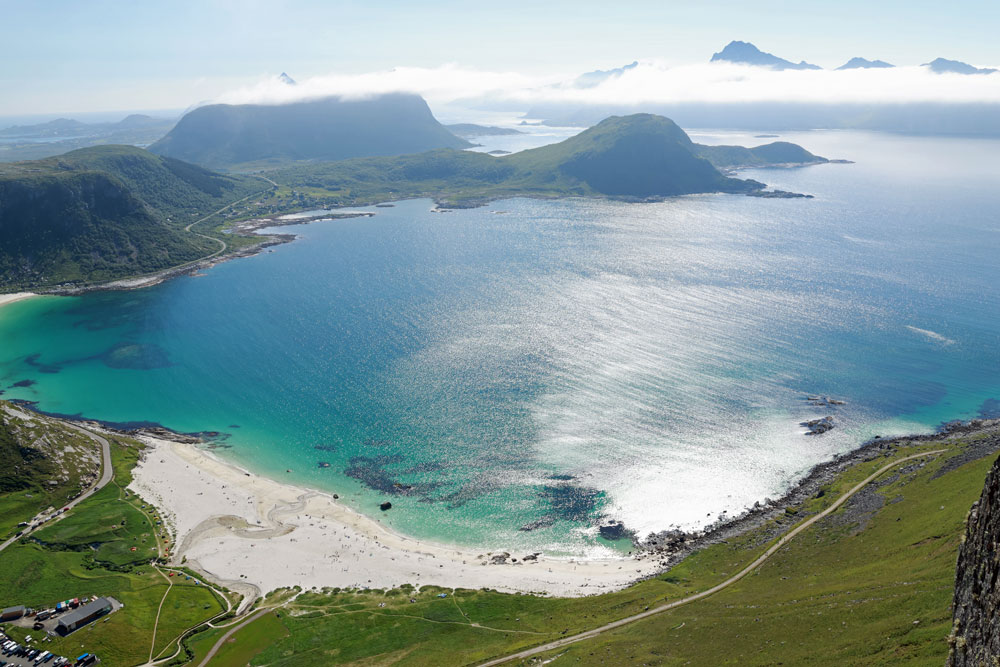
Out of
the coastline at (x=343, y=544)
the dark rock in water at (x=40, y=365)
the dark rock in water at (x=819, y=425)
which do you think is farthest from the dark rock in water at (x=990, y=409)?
the dark rock in water at (x=40, y=365)

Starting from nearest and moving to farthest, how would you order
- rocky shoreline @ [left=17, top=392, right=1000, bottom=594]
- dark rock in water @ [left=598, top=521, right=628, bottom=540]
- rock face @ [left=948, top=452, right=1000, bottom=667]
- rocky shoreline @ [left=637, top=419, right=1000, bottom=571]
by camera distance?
1. rock face @ [left=948, top=452, right=1000, bottom=667]
2. rocky shoreline @ [left=17, top=392, right=1000, bottom=594]
3. rocky shoreline @ [left=637, top=419, right=1000, bottom=571]
4. dark rock in water @ [left=598, top=521, right=628, bottom=540]

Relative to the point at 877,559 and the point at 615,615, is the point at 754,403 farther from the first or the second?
the point at 615,615

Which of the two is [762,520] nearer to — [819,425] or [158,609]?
[819,425]

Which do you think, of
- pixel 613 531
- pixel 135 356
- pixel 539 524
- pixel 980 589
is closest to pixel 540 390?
pixel 539 524

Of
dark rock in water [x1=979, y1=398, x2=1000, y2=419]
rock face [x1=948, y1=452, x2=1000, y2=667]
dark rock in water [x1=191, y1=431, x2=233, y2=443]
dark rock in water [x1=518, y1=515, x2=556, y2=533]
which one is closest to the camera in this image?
rock face [x1=948, y1=452, x2=1000, y2=667]

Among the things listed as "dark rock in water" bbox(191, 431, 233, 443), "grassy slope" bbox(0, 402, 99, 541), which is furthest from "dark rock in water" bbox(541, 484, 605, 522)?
"grassy slope" bbox(0, 402, 99, 541)

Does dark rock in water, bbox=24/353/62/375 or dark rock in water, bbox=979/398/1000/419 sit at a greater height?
dark rock in water, bbox=24/353/62/375

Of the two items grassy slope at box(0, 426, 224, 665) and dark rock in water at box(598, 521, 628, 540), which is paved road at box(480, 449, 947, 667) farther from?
grassy slope at box(0, 426, 224, 665)

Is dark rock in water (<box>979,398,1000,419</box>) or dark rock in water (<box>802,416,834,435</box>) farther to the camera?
dark rock in water (<box>979,398,1000,419</box>)
